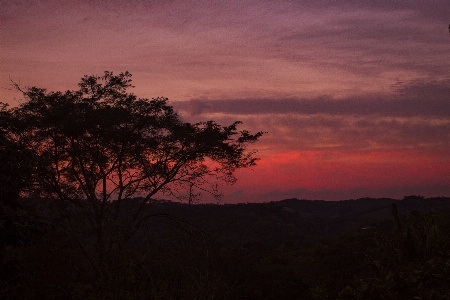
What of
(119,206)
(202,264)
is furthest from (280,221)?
(202,264)

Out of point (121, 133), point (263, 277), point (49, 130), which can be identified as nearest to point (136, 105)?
point (121, 133)

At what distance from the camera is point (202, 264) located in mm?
12258

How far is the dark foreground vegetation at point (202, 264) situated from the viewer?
790 cm

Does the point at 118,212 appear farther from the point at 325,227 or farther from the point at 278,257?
the point at 325,227

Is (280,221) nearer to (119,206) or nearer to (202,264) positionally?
(119,206)

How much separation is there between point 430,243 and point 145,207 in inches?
653

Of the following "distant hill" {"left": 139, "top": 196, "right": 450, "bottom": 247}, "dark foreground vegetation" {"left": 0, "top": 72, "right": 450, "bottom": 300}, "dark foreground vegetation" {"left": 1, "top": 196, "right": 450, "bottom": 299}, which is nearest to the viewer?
"dark foreground vegetation" {"left": 1, "top": 196, "right": 450, "bottom": 299}

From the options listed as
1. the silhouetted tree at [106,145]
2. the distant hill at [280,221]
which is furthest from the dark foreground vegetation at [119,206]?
the distant hill at [280,221]

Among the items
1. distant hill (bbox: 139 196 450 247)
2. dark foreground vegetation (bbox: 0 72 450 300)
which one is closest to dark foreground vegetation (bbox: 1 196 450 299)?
dark foreground vegetation (bbox: 0 72 450 300)

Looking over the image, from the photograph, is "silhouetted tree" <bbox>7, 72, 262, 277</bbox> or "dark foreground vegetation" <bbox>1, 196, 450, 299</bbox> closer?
"dark foreground vegetation" <bbox>1, 196, 450, 299</bbox>

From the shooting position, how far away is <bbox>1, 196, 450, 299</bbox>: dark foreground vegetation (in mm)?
7902

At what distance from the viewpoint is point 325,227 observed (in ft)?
246

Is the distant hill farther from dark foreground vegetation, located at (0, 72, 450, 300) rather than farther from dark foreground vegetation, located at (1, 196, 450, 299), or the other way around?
dark foreground vegetation, located at (0, 72, 450, 300)

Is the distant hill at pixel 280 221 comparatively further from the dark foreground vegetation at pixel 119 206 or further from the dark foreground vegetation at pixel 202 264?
the dark foreground vegetation at pixel 119 206
